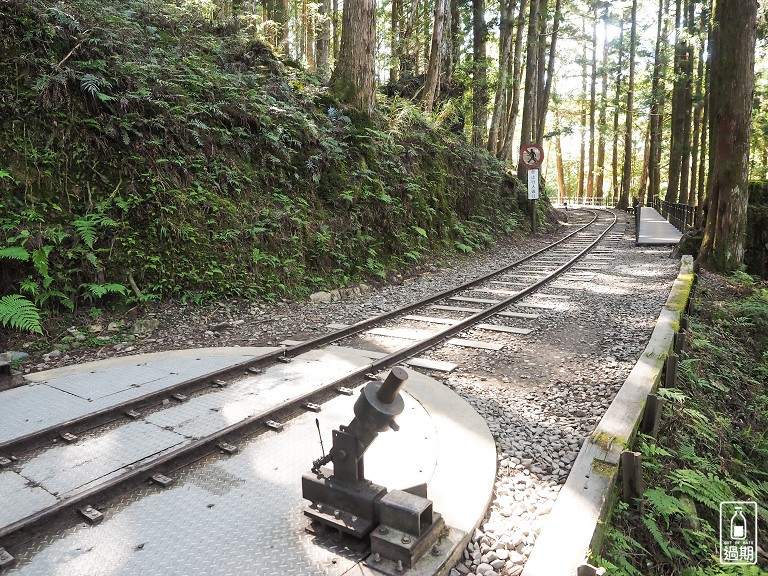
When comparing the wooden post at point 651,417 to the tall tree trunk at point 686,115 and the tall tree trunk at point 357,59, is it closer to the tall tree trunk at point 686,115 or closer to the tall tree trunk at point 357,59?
the tall tree trunk at point 357,59

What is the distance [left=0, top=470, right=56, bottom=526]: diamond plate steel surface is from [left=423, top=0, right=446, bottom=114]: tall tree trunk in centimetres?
1638

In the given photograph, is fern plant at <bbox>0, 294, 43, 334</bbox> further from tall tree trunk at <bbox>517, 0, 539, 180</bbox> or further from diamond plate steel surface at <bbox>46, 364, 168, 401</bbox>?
tall tree trunk at <bbox>517, 0, 539, 180</bbox>

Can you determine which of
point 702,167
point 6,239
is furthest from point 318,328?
point 702,167

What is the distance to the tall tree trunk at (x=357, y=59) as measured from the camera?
39.9 feet

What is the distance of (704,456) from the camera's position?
476cm

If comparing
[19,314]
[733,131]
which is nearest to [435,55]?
[733,131]

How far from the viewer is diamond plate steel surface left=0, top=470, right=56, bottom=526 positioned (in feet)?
9.73

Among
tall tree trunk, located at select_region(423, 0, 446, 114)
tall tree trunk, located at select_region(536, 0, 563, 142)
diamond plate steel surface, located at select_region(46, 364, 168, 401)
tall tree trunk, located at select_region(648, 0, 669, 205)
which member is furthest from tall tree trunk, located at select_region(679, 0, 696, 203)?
diamond plate steel surface, located at select_region(46, 364, 168, 401)

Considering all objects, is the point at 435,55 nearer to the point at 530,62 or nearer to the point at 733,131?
the point at 530,62

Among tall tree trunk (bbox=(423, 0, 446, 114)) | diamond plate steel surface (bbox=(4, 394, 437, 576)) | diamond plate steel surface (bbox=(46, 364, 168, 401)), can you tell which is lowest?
diamond plate steel surface (bbox=(4, 394, 437, 576))

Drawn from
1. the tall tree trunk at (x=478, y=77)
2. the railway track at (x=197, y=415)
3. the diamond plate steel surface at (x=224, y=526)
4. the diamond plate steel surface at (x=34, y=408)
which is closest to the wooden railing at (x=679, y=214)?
the tall tree trunk at (x=478, y=77)

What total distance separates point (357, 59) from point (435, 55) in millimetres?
5039

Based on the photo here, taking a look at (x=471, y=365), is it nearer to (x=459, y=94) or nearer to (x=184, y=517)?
(x=184, y=517)

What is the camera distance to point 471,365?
5.86m
